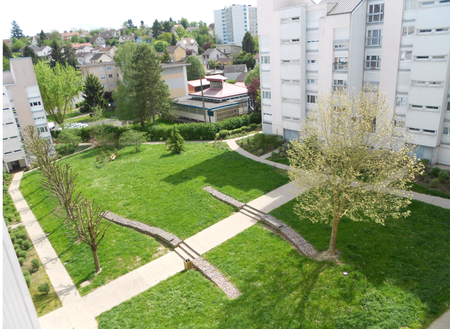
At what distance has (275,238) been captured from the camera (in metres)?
20.6

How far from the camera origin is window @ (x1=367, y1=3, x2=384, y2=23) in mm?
27109

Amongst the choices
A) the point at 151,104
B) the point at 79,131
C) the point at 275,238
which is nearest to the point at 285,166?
the point at 275,238

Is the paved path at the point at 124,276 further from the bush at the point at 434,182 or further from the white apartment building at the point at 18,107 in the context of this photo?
the white apartment building at the point at 18,107

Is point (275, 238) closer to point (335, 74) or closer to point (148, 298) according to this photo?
point (148, 298)

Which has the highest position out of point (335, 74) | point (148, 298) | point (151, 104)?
point (335, 74)

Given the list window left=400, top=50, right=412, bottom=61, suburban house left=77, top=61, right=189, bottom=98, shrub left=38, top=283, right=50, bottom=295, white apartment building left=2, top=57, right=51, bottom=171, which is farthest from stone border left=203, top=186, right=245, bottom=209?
suburban house left=77, top=61, right=189, bottom=98

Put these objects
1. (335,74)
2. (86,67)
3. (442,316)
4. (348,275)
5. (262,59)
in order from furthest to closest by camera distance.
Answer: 1. (86,67)
2. (262,59)
3. (335,74)
4. (348,275)
5. (442,316)

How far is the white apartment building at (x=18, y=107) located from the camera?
129 feet

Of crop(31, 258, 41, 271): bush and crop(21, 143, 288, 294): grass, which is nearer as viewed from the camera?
crop(31, 258, 41, 271): bush

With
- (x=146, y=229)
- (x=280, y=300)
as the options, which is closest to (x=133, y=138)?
(x=146, y=229)

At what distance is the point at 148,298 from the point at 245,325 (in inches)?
211

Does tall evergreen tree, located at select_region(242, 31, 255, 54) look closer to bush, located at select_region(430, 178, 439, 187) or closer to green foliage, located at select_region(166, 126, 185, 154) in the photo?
green foliage, located at select_region(166, 126, 185, 154)

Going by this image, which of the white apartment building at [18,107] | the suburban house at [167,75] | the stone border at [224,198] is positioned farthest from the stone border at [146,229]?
the suburban house at [167,75]

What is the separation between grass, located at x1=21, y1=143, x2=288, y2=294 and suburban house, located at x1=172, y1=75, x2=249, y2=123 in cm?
1148
